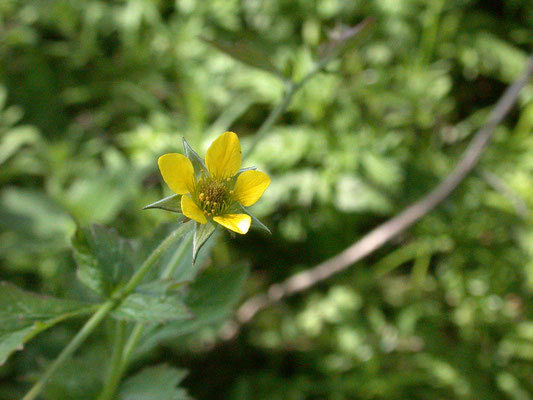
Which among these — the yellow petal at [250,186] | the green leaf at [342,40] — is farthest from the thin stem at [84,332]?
the green leaf at [342,40]

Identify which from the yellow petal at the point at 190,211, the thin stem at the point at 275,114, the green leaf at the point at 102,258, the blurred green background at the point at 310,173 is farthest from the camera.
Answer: the blurred green background at the point at 310,173

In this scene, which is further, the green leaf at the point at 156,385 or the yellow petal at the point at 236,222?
the green leaf at the point at 156,385

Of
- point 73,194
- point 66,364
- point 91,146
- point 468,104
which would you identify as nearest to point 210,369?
point 66,364

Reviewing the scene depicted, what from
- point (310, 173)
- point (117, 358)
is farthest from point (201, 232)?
point (310, 173)

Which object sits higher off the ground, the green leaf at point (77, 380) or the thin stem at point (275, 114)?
the thin stem at point (275, 114)

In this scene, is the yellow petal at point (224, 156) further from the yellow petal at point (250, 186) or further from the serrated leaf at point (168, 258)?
the serrated leaf at point (168, 258)

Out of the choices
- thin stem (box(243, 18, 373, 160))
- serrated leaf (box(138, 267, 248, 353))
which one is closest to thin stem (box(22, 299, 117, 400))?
serrated leaf (box(138, 267, 248, 353))

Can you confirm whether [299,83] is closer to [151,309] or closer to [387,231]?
[151,309]
